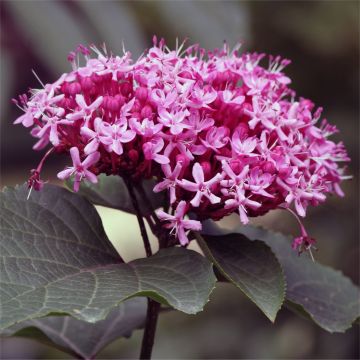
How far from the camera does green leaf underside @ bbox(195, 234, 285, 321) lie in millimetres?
919

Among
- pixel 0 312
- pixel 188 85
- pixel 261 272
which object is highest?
pixel 188 85

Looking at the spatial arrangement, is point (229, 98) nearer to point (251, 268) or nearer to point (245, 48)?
point (251, 268)

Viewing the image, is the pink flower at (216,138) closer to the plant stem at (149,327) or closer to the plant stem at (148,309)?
the plant stem at (148,309)

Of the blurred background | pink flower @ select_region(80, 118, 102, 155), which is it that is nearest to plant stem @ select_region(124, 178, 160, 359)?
pink flower @ select_region(80, 118, 102, 155)

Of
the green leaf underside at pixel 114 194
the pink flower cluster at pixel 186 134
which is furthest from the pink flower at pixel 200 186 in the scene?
the green leaf underside at pixel 114 194

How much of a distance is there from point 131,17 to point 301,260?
2.30 feet

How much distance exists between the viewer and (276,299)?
3.06 ft

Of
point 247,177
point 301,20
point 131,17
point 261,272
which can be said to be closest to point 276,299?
point 261,272

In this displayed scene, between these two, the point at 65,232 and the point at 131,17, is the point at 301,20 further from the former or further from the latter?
the point at 65,232

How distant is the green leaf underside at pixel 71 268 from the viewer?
826 mm

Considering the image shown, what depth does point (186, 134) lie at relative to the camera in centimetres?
93

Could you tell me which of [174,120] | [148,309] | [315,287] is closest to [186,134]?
[174,120]

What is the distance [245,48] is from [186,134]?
3.71 feet

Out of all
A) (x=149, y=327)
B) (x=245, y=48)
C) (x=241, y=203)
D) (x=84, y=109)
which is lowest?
(x=149, y=327)
